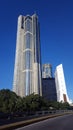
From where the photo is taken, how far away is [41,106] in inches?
5113

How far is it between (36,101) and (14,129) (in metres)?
113

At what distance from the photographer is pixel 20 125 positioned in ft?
61.0

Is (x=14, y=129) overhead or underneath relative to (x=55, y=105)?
underneath

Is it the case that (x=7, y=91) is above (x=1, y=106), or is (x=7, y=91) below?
above

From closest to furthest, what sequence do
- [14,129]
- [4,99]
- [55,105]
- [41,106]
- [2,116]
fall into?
[14,129] < [2,116] < [4,99] < [41,106] < [55,105]

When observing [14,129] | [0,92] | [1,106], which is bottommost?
[14,129]

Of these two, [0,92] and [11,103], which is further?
[0,92]

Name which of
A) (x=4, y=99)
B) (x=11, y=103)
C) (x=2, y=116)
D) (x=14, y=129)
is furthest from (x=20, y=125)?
(x=4, y=99)

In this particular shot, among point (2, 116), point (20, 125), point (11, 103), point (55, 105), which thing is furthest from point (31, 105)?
point (20, 125)

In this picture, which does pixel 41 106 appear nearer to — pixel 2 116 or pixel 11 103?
pixel 11 103

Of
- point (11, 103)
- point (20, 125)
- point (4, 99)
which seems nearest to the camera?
point (20, 125)

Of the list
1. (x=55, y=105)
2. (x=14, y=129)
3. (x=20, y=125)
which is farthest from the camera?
(x=55, y=105)

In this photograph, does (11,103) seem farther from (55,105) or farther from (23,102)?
(55,105)

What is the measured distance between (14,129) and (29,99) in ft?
363
